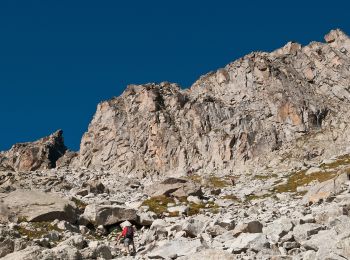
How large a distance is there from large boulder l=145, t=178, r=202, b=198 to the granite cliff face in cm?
6094

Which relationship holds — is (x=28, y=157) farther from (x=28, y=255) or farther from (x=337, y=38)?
(x=28, y=255)

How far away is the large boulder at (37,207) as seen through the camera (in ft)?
115

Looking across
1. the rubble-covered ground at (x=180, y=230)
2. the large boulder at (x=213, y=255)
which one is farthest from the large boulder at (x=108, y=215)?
the large boulder at (x=213, y=255)

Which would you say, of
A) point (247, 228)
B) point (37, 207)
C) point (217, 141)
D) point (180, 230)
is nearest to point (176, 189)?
point (37, 207)

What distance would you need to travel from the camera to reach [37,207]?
1421 inches

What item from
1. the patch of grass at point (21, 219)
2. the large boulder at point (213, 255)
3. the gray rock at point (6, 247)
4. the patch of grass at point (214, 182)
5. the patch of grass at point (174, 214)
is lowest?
the large boulder at point (213, 255)

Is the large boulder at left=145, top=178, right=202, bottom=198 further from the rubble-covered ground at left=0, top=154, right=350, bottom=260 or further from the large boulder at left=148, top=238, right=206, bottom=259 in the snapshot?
the large boulder at left=148, top=238, right=206, bottom=259

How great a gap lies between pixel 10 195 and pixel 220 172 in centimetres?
9328

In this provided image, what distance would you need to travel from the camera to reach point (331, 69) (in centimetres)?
15738

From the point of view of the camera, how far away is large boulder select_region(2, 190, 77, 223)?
3506 centimetres

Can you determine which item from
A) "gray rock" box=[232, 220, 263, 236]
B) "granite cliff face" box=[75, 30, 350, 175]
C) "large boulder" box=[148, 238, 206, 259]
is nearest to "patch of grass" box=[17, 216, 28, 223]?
"large boulder" box=[148, 238, 206, 259]

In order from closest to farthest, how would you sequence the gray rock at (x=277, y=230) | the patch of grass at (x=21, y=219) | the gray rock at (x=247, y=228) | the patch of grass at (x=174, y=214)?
the gray rock at (x=277, y=230)
the gray rock at (x=247, y=228)
the patch of grass at (x=21, y=219)
the patch of grass at (x=174, y=214)

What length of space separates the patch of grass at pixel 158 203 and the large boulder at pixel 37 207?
375 inches

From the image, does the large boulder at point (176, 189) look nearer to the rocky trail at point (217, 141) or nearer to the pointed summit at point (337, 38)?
the rocky trail at point (217, 141)
